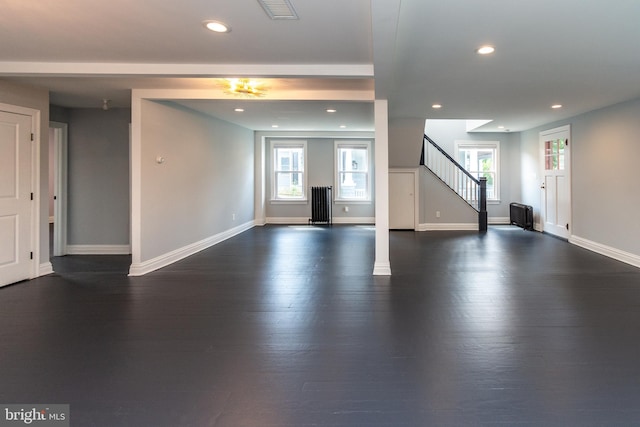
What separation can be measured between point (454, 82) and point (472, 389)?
137 inches

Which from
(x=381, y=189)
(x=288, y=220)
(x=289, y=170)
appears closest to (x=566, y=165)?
(x=381, y=189)

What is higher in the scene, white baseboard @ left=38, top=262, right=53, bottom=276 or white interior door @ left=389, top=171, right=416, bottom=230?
white interior door @ left=389, top=171, right=416, bottom=230

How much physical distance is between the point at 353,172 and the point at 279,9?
25.5 feet

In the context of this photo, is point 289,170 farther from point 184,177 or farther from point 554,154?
point 554,154

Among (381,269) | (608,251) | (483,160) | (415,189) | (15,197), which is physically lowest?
(381,269)

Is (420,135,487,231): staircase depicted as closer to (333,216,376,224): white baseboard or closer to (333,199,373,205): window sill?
(333,199,373,205): window sill

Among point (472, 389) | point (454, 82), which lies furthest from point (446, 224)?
Answer: point (472, 389)

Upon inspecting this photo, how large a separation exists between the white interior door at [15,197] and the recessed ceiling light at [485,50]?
511 centimetres

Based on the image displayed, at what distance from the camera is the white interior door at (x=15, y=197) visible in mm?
4383

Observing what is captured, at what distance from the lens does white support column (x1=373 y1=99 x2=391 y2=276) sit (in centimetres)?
482

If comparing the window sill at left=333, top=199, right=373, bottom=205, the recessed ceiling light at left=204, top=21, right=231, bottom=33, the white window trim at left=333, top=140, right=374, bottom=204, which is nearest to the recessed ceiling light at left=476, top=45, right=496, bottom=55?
the recessed ceiling light at left=204, top=21, right=231, bottom=33

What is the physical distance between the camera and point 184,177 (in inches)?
233

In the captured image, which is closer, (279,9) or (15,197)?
(279,9)

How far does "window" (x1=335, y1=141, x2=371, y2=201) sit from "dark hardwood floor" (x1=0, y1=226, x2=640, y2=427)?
5.29m
